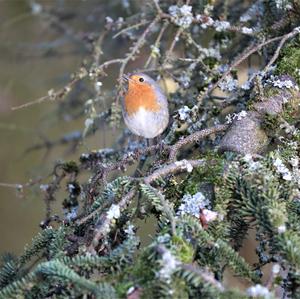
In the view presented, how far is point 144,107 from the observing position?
3295 mm

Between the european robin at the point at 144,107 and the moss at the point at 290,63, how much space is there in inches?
35.1

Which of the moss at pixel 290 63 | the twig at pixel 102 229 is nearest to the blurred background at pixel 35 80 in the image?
the moss at pixel 290 63

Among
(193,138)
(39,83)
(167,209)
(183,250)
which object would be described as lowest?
(183,250)

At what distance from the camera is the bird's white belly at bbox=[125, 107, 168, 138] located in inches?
121

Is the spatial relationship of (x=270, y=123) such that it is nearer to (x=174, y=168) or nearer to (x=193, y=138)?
(x=193, y=138)

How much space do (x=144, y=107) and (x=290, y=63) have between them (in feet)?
3.90

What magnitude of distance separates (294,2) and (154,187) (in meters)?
1.09

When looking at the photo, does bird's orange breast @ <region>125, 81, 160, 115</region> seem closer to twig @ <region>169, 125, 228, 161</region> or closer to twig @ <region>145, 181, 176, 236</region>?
twig @ <region>169, 125, 228, 161</region>

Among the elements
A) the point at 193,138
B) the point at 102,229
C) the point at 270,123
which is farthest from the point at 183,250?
the point at 270,123

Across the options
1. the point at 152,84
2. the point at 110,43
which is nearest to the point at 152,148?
the point at 152,84

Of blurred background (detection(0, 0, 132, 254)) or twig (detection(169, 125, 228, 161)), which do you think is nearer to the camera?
twig (detection(169, 125, 228, 161))

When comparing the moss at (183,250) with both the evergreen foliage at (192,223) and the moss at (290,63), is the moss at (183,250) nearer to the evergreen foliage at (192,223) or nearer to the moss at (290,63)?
the evergreen foliage at (192,223)

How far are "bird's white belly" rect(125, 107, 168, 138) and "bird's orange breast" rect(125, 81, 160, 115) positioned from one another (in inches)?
2.1

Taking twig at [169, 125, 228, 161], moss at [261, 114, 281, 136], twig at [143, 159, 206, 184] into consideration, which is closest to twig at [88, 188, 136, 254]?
twig at [143, 159, 206, 184]
